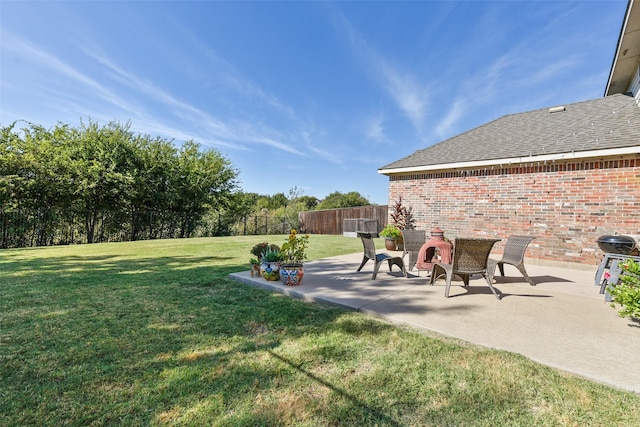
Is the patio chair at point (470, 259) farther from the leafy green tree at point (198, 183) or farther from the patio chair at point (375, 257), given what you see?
the leafy green tree at point (198, 183)

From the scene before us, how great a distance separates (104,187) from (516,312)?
60.2 feet

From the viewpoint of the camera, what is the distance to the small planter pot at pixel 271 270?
187 inches

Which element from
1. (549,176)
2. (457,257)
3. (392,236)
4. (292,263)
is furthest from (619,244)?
(292,263)

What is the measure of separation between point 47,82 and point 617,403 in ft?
47.8

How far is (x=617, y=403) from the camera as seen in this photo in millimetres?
1758

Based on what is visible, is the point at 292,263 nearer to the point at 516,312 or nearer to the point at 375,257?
the point at 375,257

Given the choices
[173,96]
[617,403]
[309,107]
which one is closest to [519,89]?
[309,107]

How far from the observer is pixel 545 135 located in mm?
7902

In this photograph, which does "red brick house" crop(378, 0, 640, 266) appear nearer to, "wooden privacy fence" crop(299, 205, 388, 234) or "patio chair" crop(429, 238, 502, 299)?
"patio chair" crop(429, 238, 502, 299)

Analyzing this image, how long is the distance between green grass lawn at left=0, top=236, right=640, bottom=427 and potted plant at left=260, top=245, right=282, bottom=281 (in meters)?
1.11

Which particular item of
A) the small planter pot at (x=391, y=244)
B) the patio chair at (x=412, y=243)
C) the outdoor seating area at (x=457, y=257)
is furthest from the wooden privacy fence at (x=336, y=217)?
the outdoor seating area at (x=457, y=257)

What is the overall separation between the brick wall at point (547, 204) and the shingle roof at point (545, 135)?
407mm

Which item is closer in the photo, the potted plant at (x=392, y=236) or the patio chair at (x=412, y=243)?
the patio chair at (x=412, y=243)

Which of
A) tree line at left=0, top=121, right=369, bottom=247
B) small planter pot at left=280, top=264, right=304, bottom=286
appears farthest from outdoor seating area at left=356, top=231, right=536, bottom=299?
tree line at left=0, top=121, right=369, bottom=247
